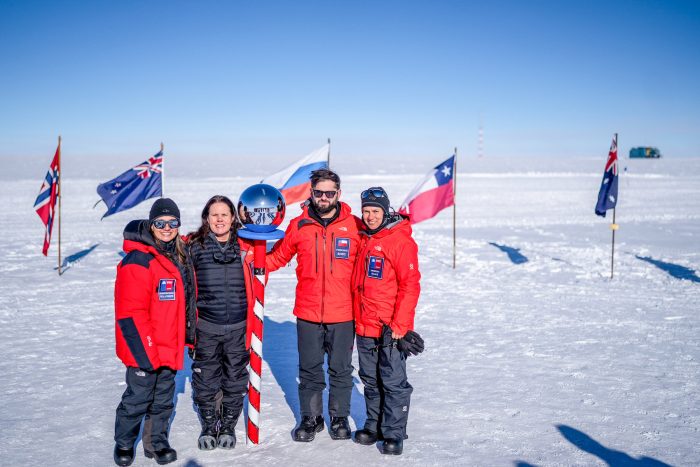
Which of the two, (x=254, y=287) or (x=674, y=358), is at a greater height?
(x=254, y=287)

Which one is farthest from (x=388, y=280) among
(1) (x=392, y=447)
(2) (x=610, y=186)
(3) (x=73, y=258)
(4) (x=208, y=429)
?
(3) (x=73, y=258)

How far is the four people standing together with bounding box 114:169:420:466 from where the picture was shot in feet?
12.1

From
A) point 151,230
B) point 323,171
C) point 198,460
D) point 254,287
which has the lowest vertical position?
point 198,460

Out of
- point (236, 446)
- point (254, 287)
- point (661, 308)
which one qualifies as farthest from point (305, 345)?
point (661, 308)

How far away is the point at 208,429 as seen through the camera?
163 inches

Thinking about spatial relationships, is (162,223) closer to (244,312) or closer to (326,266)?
(244,312)

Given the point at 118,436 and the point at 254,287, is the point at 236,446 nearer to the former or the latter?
the point at 118,436

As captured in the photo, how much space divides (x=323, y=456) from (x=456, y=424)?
123 centimetres

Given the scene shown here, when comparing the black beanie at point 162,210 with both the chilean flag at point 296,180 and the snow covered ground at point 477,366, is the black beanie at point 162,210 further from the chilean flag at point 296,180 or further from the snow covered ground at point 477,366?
the chilean flag at point 296,180

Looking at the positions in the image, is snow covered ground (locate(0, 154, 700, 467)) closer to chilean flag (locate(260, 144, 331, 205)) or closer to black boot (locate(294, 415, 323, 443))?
Result: black boot (locate(294, 415, 323, 443))

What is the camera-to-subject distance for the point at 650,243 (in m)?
14.3

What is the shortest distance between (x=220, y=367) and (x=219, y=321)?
402 mm

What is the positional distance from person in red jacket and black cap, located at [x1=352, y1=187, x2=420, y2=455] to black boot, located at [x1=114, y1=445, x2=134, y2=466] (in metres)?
1.72

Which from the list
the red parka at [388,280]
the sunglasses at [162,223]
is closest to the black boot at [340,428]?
the red parka at [388,280]
